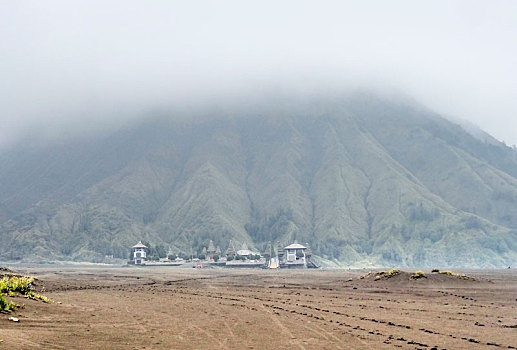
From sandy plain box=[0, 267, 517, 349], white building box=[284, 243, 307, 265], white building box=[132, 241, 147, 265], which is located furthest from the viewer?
white building box=[132, 241, 147, 265]

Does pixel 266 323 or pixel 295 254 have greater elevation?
pixel 295 254

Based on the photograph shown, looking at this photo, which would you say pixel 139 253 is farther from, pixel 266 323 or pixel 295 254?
pixel 266 323

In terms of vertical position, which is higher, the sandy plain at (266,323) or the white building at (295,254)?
the white building at (295,254)

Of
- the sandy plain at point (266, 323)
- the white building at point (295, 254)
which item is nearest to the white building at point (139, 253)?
the white building at point (295, 254)

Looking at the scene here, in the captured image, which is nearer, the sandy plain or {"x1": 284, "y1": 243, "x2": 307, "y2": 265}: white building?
the sandy plain

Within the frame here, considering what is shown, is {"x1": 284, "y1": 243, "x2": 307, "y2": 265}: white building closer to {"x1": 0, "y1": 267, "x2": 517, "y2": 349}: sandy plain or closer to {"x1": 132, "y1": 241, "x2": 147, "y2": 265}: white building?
{"x1": 132, "y1": 241, "x2": 147, "y2": 265}: white building

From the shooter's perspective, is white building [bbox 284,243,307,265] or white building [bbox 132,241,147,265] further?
white building [bbox 132,241,147,265]

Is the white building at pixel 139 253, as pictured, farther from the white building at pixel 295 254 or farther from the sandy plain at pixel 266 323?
the sandy plain at pixel 266 323

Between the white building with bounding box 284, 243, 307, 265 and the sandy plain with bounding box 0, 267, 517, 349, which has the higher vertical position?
the white building with bounding box 284, 243, 307, 265

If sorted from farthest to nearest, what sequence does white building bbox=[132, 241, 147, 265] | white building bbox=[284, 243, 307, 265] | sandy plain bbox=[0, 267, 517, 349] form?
white building bbox=[132, 241, 147, 265], white building bbox=[284, 243, 307, 265], sandy plain bbox=[0, 267, 517, 349]

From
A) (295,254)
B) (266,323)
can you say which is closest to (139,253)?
(295,254)

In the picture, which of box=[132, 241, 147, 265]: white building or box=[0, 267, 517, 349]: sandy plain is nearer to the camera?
box=[0, 267, 517, 349]: sandy plain

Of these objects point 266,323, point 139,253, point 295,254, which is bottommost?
point 266,323

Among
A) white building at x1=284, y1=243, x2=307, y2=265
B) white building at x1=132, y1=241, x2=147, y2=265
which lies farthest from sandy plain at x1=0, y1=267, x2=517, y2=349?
white building at x1=132, y1=241, x2=147, y2=265
